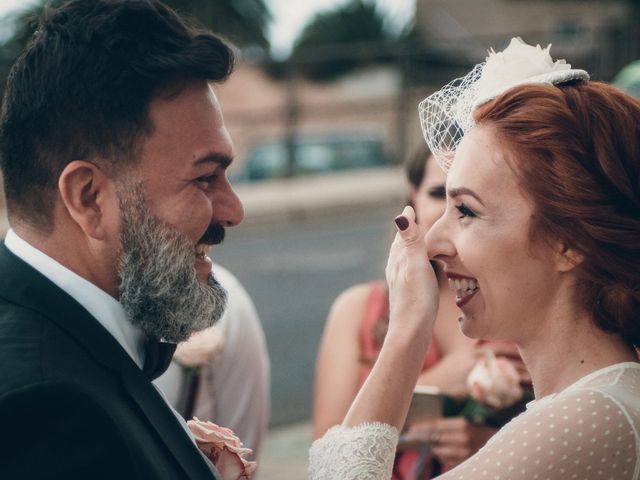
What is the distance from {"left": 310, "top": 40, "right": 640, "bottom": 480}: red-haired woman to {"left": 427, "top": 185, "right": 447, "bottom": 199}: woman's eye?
1.21 metres

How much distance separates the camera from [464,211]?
2.24 metres

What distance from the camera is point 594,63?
1733 centimetres

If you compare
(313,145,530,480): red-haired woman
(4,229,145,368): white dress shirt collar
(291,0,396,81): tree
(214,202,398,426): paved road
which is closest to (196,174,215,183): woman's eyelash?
(4,229,145,368): white dress shirt collar

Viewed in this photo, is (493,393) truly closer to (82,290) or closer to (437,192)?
(437,192)

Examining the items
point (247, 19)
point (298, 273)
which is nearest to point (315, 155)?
point (298, 273)

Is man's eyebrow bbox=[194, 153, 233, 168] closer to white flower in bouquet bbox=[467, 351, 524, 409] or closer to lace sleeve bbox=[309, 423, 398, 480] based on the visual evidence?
lace sleeve bbox=[309, 423, 398, 480]

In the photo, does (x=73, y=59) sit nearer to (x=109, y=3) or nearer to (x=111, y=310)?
(x=109, y=3)

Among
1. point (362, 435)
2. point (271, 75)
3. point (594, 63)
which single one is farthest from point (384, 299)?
point (271, 75)

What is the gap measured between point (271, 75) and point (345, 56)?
246 inches

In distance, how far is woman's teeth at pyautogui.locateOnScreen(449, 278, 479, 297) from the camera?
89.0 inches

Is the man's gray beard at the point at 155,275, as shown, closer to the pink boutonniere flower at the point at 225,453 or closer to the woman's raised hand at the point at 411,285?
the pink boutonniere flower at the point at 225,453

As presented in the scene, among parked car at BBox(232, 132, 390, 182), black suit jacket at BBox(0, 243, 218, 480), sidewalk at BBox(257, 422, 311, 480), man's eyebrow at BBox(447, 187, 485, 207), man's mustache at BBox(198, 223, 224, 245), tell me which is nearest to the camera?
black suit jacket at BBox(0, 243, 218, 480)

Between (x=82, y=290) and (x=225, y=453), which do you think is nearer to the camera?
(x=82, y=290)

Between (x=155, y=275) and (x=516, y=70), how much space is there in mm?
946
